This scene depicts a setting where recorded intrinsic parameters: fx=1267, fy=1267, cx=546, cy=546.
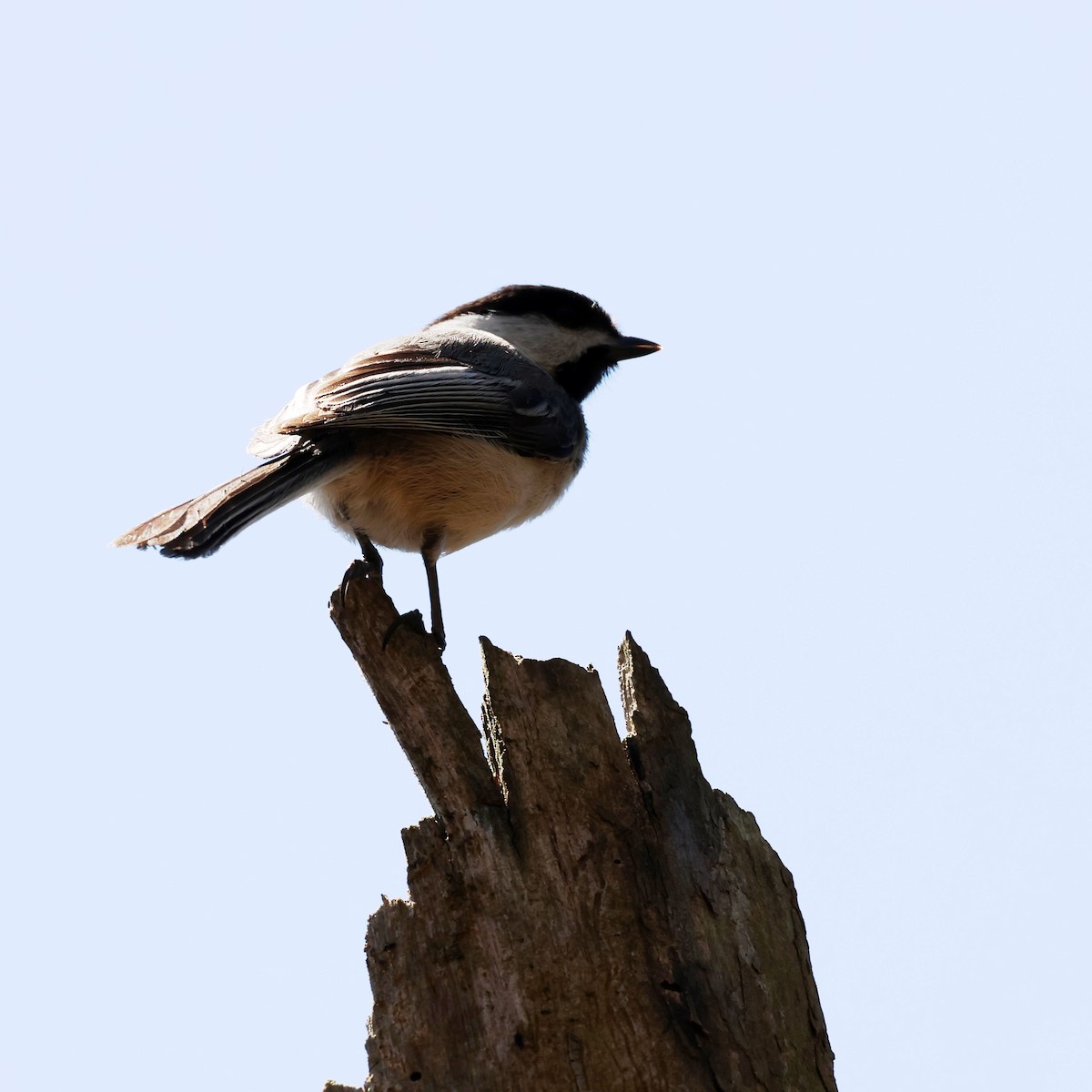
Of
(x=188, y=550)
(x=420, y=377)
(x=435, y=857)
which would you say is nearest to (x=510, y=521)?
(x=420, y=377)

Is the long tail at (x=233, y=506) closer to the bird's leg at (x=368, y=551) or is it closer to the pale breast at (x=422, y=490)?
the pale breast at (x=422, y=490)

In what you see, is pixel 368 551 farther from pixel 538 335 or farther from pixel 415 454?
pixel 538 335

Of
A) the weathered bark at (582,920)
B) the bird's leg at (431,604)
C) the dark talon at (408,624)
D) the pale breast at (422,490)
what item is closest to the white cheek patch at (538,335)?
the pale breast at (422,490)

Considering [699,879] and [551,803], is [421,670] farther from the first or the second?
[699,879]

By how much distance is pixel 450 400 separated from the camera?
16.0 ft

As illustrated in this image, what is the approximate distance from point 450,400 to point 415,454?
0.26m

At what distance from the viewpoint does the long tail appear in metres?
4.01

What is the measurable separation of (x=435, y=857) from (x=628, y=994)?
0.63 m

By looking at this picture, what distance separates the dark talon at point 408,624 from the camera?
409 cm

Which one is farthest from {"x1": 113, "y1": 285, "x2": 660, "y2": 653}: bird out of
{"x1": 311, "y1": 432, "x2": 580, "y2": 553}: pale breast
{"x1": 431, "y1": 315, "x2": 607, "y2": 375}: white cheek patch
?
{"x1": 431, "y1": 315, "x2": 607, "y2": 375}: white cheek patch

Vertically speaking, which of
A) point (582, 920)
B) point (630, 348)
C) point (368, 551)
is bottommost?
point (582, 920)

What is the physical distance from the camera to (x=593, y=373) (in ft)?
20.4

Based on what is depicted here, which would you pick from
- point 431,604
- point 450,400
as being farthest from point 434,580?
point 450,400

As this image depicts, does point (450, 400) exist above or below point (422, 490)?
above
